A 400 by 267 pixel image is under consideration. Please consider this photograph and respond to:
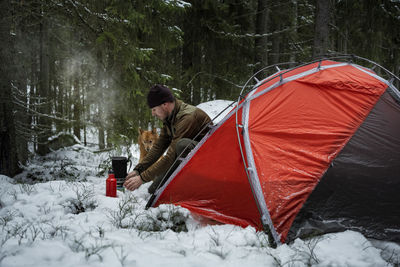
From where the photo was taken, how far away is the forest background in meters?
5.25

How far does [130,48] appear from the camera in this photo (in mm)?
5598

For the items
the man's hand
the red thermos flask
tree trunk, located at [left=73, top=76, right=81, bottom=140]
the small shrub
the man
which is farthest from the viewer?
tree trunk, located at [left=73, top=76, right=81, bottom=140]

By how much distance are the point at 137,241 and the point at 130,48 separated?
14.4ft

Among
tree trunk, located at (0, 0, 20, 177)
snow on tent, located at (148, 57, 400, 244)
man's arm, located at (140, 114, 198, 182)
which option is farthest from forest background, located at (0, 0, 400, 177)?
man's arm, located at (140, 114, 198, 182)

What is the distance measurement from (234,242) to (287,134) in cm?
122

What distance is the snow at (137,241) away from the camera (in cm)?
190

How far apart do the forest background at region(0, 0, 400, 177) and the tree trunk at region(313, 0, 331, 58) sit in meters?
0.02

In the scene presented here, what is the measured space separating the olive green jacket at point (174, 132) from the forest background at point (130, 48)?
2445 millimetres

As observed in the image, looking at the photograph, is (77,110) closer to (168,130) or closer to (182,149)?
(168,130)

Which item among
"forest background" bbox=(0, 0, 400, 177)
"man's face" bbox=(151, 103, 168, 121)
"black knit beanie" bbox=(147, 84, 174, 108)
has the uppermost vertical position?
Answer: "forest background" bbox=(0, 0, 400, 177)

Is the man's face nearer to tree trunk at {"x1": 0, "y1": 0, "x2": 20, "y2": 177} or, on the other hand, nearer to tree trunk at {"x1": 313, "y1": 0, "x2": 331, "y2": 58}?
tree trunk at {"x1": 0, "y1": 0, "x2": 20, "y2": 177}

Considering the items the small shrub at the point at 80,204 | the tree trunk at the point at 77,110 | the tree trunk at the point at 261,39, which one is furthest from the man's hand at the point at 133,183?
the tree trunk at the point at 261,39

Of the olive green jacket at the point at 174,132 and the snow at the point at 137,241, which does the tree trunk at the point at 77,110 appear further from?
the snow at the point at 137,241

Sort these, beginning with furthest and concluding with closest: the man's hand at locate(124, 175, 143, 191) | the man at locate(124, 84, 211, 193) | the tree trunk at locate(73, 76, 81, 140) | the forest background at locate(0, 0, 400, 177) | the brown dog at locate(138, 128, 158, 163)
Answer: the tree trunk at locate(73, 76, 81, 140) → the brown dog at locate(138, 128, 158, 163) → the forest background at locate(0, 0, 400, 177) → the man at locate(124, 84, 211, 193) → the man's hand at locate(124, 175, 143, 191)
